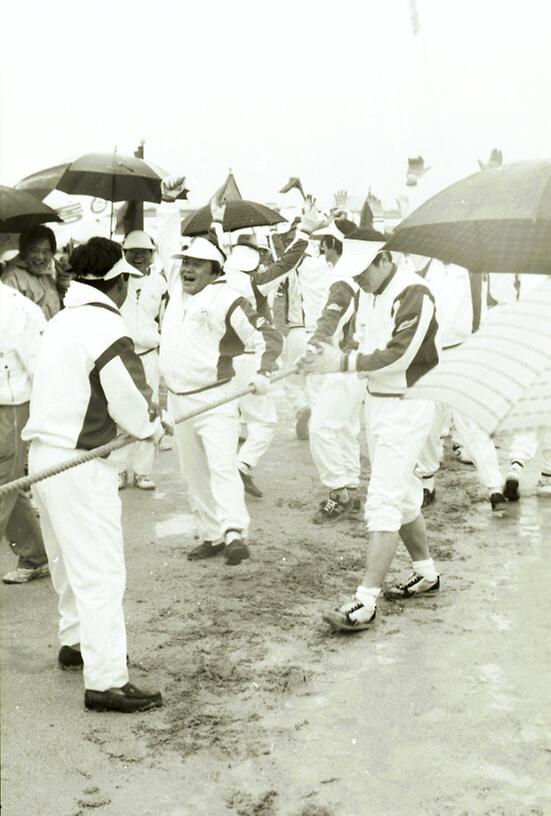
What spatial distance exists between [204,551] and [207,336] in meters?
1.37

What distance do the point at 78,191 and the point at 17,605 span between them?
3.69 metres

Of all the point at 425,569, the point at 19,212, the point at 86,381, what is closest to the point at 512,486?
the point at 425,569

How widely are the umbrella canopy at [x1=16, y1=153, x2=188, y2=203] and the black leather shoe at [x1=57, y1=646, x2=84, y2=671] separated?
4.20 meters

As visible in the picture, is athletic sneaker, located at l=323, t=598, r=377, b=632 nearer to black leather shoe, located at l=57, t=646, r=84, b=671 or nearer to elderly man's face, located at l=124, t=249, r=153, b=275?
black leather shoe, located at l=57, t=646, r=84, b=671

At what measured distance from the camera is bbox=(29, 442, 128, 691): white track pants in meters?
4.54

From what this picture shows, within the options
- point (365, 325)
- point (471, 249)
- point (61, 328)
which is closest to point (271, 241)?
point (365, 325)

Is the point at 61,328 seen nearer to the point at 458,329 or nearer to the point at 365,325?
the point at 365,325

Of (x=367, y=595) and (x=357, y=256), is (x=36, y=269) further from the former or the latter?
(x=367, y=595)

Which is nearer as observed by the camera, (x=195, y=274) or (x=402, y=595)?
(x=402, y=595)

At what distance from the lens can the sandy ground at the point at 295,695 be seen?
12.8ft

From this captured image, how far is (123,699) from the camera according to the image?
455 centimetres

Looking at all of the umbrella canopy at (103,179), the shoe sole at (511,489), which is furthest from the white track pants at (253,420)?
the shoe sole at (511,489)

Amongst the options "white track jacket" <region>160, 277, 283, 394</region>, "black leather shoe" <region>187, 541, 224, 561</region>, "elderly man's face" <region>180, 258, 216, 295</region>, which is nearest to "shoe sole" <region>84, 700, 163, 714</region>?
"black leather shoe" <region>187, 541, 224, 561</region>

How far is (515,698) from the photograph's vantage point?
15.4ft
